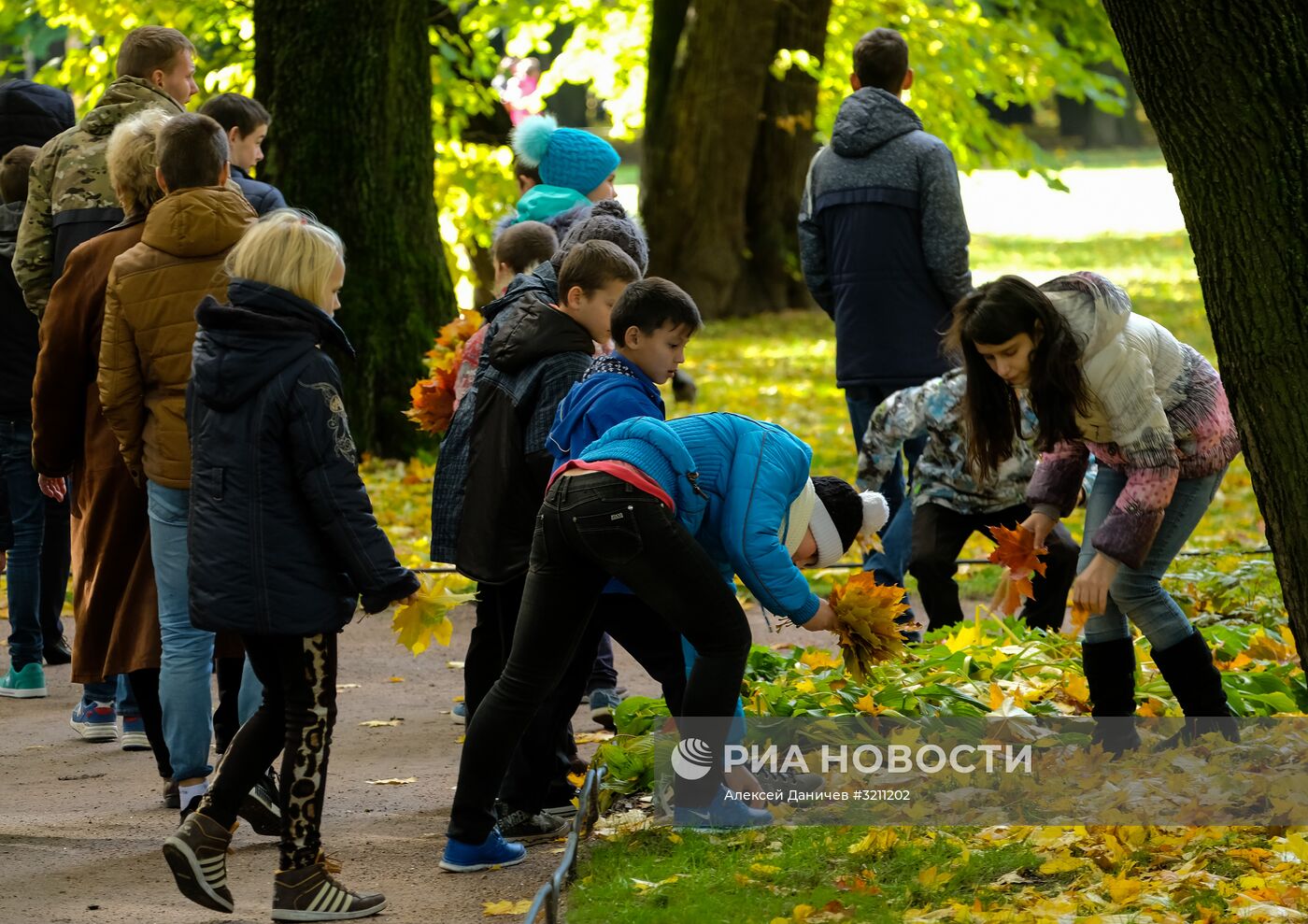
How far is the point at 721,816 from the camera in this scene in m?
4.64

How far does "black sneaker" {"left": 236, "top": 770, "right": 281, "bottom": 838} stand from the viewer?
192 inches

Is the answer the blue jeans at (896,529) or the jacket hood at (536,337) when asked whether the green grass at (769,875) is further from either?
the blue jeans at (896,529)

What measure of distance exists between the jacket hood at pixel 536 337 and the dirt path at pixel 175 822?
1.45 m

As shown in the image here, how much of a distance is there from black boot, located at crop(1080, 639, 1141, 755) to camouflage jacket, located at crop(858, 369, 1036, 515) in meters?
1.39

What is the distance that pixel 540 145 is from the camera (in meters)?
6.89

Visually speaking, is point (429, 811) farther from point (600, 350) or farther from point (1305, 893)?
point (1305, 893)

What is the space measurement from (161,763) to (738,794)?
1.96 m

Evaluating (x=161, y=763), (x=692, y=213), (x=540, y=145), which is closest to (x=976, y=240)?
(x=692, y=213)

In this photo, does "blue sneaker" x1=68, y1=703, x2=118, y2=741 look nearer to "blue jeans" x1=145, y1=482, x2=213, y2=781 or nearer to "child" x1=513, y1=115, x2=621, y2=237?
"blue jeans" x1=145, y1=482, x2=213, y2=781

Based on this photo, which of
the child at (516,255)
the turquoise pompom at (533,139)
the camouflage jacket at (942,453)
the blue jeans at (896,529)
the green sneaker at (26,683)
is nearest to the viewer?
the child at (516,255)

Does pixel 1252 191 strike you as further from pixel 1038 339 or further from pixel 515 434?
pixel 515 434

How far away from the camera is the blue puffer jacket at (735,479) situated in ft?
13.9

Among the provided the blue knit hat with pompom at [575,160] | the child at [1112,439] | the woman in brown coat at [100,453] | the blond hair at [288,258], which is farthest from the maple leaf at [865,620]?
the blue knit hat with pompom at [575,160]

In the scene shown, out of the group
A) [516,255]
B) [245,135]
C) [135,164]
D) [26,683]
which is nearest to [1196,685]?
[516,255]
